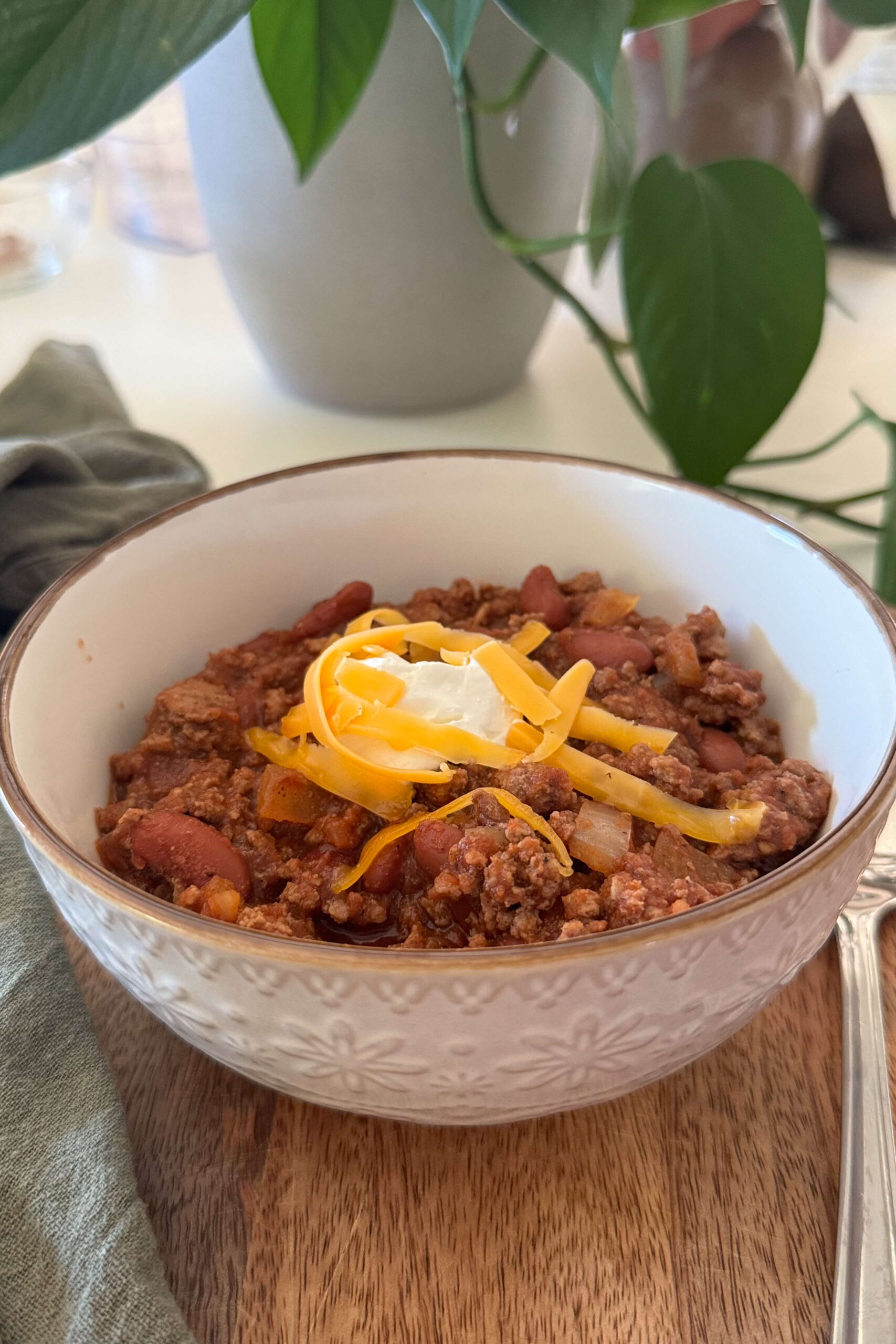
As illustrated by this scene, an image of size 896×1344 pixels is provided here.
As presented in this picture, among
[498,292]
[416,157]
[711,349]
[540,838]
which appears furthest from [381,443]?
[540,838]

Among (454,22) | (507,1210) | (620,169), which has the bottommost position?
(507,1210)

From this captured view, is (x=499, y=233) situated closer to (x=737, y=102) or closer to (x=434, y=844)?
(x=737, y=102)

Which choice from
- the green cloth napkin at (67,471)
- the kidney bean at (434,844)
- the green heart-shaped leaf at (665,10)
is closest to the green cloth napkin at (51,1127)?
the green cloth napkin at (67,471)

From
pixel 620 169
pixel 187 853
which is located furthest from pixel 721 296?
pixel 187 853

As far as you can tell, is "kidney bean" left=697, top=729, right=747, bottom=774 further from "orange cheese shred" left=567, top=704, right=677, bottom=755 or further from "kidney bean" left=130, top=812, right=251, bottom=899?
"kidney bean" left=130, top=812, right=251, bottom=899

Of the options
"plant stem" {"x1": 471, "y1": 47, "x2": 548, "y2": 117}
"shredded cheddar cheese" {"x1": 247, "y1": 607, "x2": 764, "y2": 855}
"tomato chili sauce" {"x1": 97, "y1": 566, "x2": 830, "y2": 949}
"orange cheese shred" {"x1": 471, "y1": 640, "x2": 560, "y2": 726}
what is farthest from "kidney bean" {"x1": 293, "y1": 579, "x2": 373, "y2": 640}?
"plant stem" {"x1": 471, "y1": 47, "x2": 548, "y2": 117}

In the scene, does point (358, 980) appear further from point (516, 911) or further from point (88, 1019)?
point (88, 1019)

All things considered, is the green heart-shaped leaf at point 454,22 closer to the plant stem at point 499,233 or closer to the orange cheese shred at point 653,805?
the plant stem at point 499,233

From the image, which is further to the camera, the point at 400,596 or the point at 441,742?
the point at 400,596
